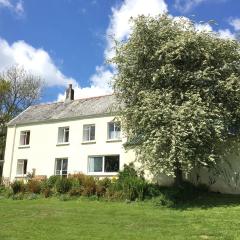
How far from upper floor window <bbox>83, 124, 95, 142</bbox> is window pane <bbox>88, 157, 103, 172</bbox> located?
1948 mm

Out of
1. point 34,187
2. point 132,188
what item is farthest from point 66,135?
point 132,188

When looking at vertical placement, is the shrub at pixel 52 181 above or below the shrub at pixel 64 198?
above

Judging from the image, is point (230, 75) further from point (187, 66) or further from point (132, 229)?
point (132, 229)

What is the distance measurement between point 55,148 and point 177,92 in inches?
729

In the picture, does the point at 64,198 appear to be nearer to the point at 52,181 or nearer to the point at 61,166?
the point at 52,181

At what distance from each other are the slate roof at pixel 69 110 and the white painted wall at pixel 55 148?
1.91 feet

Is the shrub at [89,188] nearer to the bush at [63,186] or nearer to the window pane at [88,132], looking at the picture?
the bush at [63,186]

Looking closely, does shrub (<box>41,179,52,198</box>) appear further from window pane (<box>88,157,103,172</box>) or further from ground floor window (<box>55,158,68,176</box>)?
ground floor window (<box>55,158,68,176</box>)

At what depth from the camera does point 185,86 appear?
27.4 m

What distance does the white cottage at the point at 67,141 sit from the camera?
125 feet

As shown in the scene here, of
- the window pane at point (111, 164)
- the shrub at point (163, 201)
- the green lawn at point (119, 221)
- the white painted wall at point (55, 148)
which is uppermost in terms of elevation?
the white painted wall at point (55, 148)

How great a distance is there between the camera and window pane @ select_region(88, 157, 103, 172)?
126 feet

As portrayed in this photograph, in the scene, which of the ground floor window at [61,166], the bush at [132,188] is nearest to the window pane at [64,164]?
the ground floor window at [61,166]

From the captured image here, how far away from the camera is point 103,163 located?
38.2 meters
